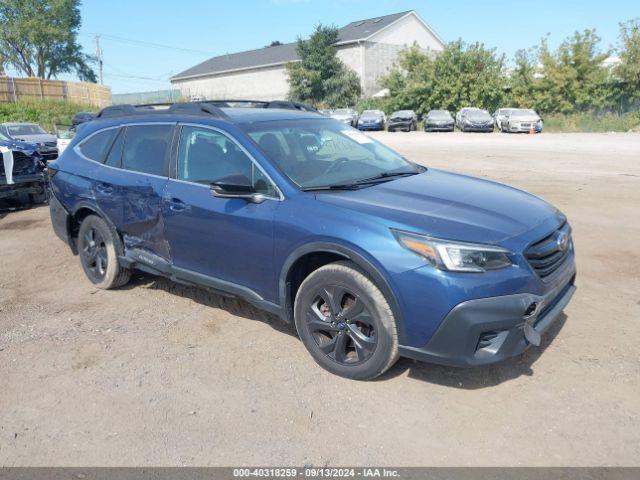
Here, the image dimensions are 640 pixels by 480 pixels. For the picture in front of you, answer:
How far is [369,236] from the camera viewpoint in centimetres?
338

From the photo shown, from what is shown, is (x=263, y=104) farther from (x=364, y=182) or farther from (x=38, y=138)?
(x=38, y=138)

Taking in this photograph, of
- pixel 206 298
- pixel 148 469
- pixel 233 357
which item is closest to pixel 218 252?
pixel 233 357

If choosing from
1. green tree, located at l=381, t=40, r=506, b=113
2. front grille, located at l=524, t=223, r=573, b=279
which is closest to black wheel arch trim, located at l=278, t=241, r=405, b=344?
front grille, located at l=524, t=223, r=573, b=279

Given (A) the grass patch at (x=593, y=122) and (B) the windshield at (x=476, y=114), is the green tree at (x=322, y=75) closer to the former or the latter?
(B) the windshield at (x=476, y=114)

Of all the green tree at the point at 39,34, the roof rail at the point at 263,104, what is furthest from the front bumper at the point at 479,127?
the green tree at the point at 39,34

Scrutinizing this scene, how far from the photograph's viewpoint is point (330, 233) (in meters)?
3.52

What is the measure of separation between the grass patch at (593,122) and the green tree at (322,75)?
18865mm

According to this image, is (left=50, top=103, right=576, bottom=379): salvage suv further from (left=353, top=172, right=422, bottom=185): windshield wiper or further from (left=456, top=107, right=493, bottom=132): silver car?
(left=456, top=107, right=493, bottom=132): silver car

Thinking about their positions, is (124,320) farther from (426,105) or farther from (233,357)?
(426,105)

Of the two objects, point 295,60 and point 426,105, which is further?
point 295,60

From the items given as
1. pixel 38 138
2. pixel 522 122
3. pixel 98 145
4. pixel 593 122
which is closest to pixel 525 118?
pixel 522 122

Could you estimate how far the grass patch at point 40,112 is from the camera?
108 ft

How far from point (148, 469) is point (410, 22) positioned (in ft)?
185

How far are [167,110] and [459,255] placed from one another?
2990 millimetres
